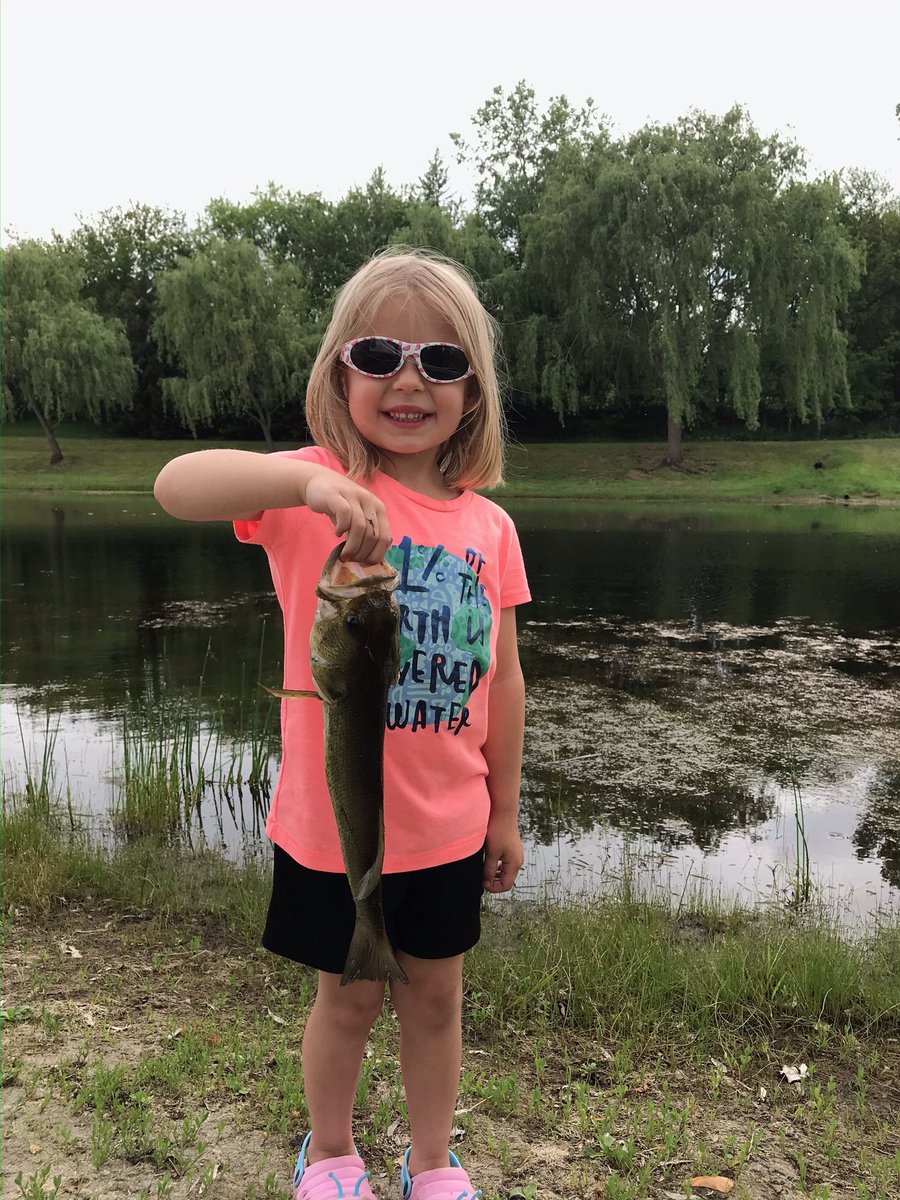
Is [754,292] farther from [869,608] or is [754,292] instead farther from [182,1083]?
[182,1083]

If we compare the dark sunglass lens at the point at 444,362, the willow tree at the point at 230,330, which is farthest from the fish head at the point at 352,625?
the willow tree at the point at 230,330

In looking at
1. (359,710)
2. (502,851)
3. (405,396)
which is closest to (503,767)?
(502,851)

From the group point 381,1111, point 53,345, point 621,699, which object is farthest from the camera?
point 53,345

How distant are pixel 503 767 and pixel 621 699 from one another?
6753 mm

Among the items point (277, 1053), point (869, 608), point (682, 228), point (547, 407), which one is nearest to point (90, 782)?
point (277, 1053)

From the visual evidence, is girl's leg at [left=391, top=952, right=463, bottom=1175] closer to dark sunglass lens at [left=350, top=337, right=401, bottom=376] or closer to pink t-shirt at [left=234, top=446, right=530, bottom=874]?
pink t-shirt at [left=234, top=446, right=530, bottom=874]

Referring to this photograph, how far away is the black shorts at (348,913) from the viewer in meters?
2.04

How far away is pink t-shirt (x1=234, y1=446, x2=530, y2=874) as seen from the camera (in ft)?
6.70

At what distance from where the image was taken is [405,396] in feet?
6.95

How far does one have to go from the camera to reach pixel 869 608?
13.4m

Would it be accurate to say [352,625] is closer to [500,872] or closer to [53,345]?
[500,872]

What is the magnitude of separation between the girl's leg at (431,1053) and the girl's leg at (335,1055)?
0.09 m

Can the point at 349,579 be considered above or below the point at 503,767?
above

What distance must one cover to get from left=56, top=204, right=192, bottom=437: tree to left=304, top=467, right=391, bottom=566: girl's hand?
4577 cm
